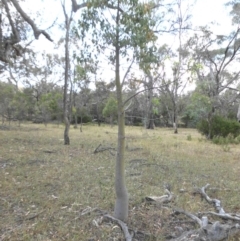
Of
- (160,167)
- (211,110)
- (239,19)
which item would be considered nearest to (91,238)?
(160,167)

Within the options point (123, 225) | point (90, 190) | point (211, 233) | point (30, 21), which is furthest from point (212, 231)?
point (30, 21)

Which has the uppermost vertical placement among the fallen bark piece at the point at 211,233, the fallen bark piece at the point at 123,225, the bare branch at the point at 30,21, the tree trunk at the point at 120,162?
the bare branch at the point at 30,21

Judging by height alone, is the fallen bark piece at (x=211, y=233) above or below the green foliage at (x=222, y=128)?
below

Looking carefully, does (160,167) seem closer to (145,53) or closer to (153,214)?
(153,214)

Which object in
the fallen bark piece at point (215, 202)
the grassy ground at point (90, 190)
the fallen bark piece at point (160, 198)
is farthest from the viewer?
the fallen bark piece at point (160, 198)

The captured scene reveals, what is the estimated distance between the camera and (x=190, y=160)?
289 inches

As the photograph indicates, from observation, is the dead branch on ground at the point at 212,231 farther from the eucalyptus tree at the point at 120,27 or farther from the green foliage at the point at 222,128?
the green foliage at the point at 222,128

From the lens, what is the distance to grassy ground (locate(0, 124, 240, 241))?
3078mm

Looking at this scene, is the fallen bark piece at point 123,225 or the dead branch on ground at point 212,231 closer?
the dead branch on ground at point 212,231

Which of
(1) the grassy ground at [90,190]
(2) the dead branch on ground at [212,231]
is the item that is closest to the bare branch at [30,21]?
(1) the grassy ground at [90,190]

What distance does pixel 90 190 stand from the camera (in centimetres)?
441

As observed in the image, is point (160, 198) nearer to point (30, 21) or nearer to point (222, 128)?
point (30, 21)

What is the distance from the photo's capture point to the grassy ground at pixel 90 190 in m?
3.08

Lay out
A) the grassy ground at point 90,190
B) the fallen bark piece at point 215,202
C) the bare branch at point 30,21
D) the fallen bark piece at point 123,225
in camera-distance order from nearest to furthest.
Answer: the fallen bark piece at point 123,225
the grassy ground at point 90,190
the fallen bark piece at point 215,202
the bare branch at point 30,21
